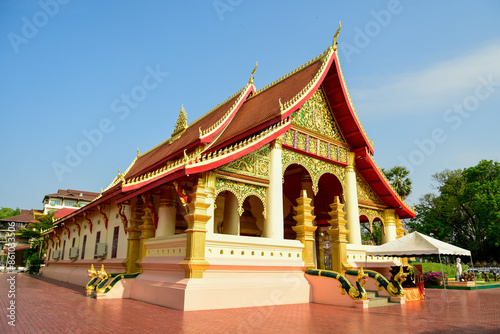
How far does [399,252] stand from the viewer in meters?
10.8

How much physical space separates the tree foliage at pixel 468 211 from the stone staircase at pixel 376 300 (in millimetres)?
24806

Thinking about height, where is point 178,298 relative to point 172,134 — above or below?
below

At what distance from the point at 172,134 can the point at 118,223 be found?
19.0 ft

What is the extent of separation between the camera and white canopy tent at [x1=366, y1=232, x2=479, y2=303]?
33.3ft

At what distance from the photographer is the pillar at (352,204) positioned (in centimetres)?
1213

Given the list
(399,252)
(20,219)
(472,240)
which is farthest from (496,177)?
(20,219)

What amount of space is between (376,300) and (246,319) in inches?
163

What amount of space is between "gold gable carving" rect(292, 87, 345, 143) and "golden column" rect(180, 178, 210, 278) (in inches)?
178

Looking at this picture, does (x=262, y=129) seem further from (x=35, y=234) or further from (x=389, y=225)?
(x=35, y=234)

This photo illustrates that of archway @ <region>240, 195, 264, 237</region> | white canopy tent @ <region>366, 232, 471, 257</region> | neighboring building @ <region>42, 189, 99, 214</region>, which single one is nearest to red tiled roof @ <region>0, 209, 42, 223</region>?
neighboring building @ <region>42, 189, 99, 214</region>

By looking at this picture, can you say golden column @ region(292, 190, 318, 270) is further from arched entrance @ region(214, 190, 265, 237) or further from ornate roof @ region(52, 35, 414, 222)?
ornate roof @ region(52, 35, 414, 222)

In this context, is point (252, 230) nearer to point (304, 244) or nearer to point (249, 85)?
point (304, 244)

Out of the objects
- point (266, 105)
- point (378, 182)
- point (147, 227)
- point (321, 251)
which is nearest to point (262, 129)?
point (266, 105)

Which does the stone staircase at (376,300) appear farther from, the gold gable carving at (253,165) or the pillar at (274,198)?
the gold gable carving at (253,165)
